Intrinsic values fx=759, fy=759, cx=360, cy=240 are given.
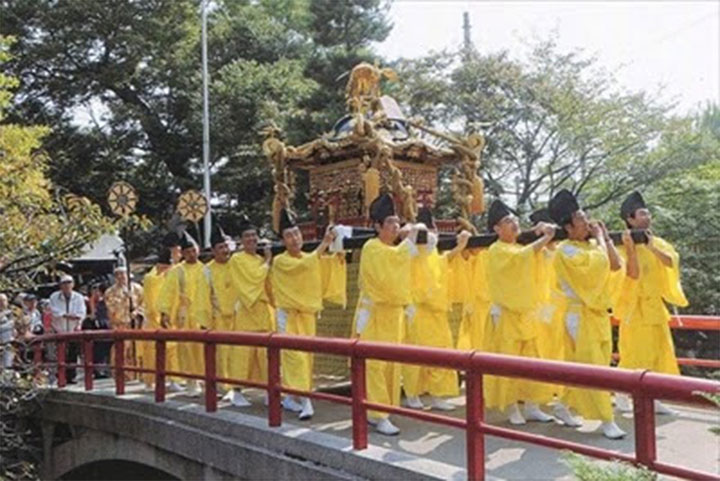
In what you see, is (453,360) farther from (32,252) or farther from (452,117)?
(452,117)

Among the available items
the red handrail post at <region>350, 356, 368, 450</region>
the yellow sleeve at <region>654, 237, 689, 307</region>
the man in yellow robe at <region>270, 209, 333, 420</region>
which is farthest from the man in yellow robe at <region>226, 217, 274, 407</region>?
the yellow sleeve at <region>654, 237, 689, 307</region>

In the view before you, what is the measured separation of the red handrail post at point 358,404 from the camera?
15.9 feet

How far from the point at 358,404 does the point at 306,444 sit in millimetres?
645

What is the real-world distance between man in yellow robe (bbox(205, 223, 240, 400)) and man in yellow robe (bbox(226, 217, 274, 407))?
0.17m

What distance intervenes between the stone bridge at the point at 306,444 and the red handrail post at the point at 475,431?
0.15 metres

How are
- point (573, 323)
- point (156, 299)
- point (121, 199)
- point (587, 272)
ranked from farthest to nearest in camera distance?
point (121, 199) < point (156, 299) < point (573, 323) < point (587, 272)

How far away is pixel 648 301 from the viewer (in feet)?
19.9

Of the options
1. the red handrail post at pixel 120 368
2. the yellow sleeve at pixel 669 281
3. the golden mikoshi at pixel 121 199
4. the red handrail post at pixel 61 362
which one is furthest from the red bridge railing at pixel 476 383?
the golden mikoshi at pixel 121 199

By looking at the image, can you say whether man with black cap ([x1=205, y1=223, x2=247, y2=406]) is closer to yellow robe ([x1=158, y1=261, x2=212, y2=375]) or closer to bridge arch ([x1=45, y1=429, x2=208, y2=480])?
yellow robe ([x1=158, y1=261, x2=212, y2=375])

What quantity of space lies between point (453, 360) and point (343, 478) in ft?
3.89

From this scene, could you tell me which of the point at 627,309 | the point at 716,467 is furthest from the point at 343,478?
the point at 627,309

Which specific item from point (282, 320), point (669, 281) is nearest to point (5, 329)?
point (282, 320)

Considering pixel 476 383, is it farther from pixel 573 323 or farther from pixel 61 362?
pixel 61 362

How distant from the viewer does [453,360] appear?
13.8 feet
